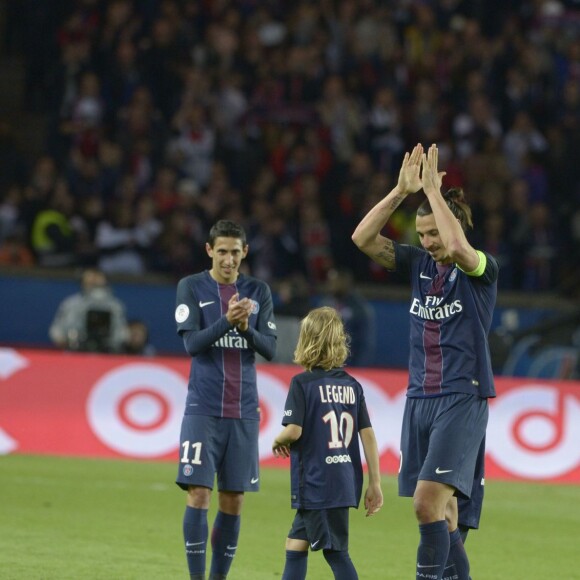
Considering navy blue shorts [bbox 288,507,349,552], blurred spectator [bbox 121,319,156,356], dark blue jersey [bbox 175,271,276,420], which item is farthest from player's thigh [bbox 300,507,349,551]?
blurred spectator [bbox 121,319,156,356]

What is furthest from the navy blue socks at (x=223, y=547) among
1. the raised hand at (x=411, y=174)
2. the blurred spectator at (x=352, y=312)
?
the blurred spectator at (x=352, y=312)

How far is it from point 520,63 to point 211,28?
476 cm

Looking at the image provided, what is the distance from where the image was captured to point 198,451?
24.9ft

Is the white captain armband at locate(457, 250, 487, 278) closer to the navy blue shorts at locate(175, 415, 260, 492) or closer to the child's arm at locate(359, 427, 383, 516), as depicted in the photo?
the child's arm at locate(359, 427, 383, 516)

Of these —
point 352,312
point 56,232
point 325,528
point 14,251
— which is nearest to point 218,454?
point 325,528

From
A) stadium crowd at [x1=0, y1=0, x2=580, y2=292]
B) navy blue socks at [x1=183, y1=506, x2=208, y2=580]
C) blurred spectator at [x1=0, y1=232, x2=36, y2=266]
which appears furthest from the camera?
stadium crowd at [x1=0, y1=0, x2=580, y2=292]

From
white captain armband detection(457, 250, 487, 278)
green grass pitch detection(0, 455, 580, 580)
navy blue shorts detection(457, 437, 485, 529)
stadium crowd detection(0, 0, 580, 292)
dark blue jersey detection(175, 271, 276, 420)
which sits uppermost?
stadium crowd detection(0, 0, 580, 292)

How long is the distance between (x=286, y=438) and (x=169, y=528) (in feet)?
11.6

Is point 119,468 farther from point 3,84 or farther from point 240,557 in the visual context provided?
point 3,84

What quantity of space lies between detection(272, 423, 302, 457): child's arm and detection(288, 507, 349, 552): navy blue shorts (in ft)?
1.04

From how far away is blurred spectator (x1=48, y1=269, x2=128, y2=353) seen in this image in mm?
14961

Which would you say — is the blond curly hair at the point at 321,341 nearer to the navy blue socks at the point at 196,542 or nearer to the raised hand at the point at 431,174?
the raised hand at the point at 431,174

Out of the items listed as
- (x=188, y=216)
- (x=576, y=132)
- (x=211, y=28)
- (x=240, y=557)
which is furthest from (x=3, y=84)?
(x=240, y=557)

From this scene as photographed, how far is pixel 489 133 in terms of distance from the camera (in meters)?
19.5
